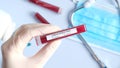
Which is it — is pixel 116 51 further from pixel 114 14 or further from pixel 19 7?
pixel 19 7

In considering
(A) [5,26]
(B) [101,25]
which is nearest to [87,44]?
(B) [101,25]

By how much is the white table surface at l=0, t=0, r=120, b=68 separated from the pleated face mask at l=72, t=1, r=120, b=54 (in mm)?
18

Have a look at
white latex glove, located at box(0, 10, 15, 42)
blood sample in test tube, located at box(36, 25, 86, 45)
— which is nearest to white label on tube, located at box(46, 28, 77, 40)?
blood sample in test tube, located at box(36, 25, 86, 45)

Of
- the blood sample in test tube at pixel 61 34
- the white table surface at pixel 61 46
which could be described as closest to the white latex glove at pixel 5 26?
the white table surface at pixel 61 46

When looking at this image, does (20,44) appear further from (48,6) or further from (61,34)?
(48,6)

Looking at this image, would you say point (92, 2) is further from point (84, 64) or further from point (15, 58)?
point (15, 58)

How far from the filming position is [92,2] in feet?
2.02

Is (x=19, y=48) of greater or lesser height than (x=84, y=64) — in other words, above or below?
above

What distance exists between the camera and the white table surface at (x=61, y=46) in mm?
590

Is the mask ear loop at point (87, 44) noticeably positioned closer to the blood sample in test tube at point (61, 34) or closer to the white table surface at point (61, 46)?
the white table surface at point (61, 46)

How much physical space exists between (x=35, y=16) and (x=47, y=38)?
0.23m

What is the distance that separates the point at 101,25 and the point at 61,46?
103 mm

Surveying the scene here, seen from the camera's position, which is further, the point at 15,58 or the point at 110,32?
the point at 110,32

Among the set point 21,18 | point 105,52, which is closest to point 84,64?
point 105,52
